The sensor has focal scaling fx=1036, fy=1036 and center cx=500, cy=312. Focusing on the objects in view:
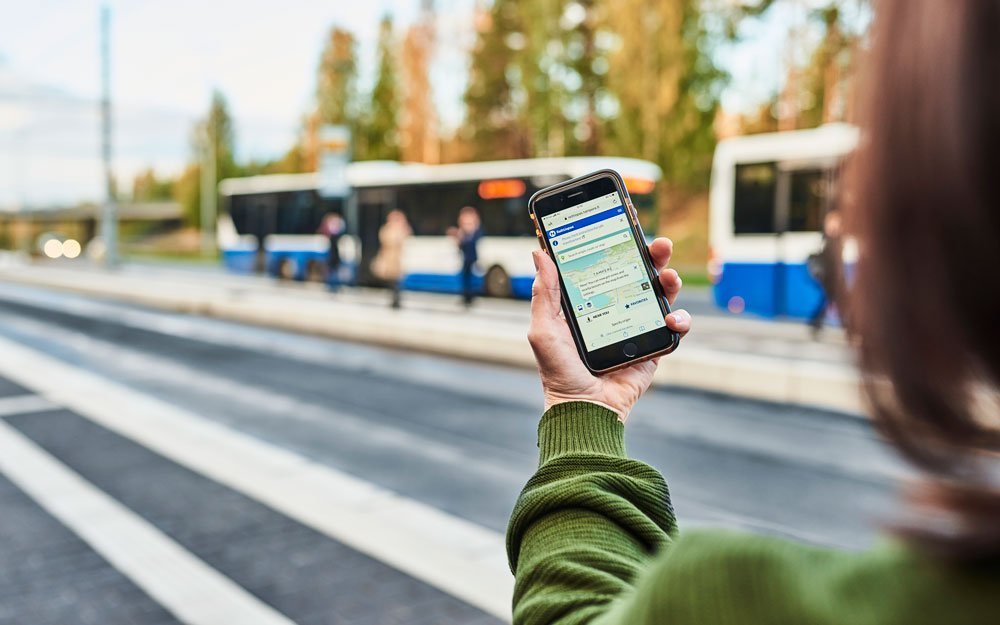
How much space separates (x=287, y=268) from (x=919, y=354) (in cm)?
3059

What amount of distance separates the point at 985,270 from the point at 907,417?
0.40ft

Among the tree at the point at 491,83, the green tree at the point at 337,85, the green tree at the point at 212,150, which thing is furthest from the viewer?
the green tree at the point at 212,150

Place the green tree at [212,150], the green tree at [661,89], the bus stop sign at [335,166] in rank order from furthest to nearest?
the green tree at [212,150]
the green tree at [661,89]
the bus stop sign at [335,166]

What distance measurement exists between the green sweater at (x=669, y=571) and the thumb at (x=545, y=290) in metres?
0.30

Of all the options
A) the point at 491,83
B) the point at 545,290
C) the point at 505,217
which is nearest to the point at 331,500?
the point at 545,290

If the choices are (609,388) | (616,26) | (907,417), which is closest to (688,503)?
(609,388)

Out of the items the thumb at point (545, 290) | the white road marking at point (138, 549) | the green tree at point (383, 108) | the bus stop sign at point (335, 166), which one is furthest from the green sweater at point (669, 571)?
the green tree at point (383, 108)

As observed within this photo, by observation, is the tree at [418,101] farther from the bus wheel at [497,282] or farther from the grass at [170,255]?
the bus wheel at [497,282]

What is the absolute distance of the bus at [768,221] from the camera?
17062mm

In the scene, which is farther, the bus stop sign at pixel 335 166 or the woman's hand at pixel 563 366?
the bus stop sign at pixel 335 166

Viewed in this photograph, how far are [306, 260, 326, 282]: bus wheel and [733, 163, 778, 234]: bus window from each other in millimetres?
14185

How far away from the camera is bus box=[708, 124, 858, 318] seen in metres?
17.1

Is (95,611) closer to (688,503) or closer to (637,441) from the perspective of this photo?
(688,503)

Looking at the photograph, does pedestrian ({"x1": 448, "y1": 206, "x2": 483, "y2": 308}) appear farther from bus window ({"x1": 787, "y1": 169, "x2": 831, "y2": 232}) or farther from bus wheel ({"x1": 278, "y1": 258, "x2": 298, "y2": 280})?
bus wheel ({"x1": 278, "y1": 258, "x2": 298, "y2": 280})
